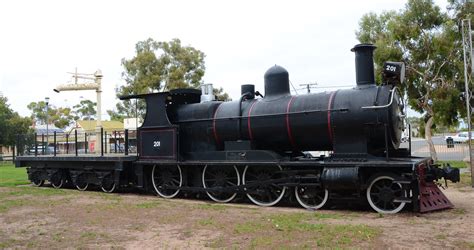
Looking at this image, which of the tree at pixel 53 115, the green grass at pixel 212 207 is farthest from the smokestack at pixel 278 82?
the tree at pixel 53 115

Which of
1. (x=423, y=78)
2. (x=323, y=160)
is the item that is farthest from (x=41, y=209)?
(x=423, y=78)

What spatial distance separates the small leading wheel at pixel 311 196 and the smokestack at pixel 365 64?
8.37 ft

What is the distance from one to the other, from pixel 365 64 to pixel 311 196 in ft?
10.3

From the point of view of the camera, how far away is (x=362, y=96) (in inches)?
358

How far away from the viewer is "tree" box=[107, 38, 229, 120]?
98.6 ft

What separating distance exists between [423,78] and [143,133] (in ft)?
40.1

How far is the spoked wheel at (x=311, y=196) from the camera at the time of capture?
946 centimetres

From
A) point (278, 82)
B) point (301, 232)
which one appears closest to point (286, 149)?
point (278, 82)

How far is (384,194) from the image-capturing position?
8.66 m

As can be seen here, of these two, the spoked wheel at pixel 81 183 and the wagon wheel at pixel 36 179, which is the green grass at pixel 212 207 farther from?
the wagon wheel at pixel 36 179

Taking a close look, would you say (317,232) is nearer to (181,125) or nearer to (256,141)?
(256,141)

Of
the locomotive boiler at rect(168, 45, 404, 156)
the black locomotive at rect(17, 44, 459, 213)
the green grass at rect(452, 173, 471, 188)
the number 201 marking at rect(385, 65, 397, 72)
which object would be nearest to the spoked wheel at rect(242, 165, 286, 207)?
the black locomotive at rect(17, 44, 459, 213)

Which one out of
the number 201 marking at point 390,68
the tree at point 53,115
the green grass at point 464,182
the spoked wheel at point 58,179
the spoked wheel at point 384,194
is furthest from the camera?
the tree at point 53,115

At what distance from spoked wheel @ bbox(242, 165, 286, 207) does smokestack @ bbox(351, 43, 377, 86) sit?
9.05 ft
